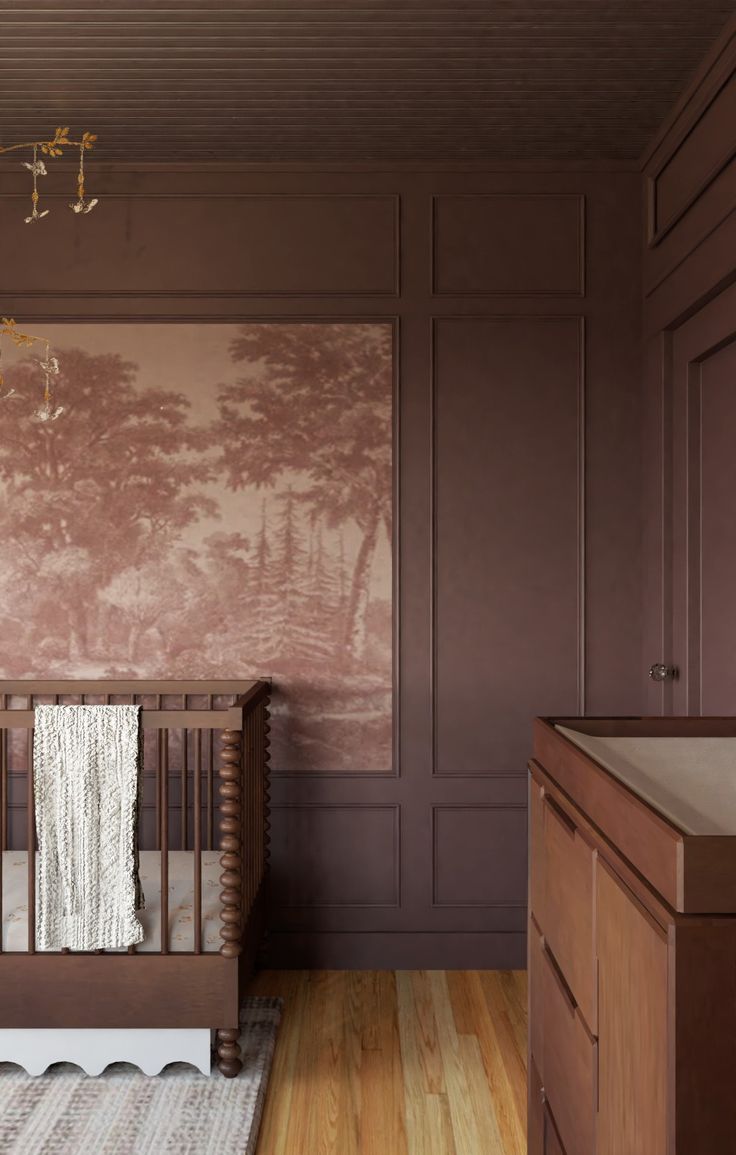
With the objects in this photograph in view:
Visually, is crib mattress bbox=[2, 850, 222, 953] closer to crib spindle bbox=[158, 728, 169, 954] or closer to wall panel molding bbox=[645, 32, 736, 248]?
crib spindle bbox=[158, 728, 169, 954]

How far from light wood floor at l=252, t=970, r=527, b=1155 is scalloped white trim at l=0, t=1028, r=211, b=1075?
226 millimetres

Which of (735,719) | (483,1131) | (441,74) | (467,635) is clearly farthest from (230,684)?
(441,74)

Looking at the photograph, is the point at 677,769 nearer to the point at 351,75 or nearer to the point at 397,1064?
the point at 397,1064

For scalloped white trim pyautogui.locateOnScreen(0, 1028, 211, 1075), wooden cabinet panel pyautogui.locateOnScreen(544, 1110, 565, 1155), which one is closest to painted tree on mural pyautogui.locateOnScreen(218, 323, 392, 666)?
scalloped white trim pyautogui.locateOnScreen(0, 1028, 211, 1075)

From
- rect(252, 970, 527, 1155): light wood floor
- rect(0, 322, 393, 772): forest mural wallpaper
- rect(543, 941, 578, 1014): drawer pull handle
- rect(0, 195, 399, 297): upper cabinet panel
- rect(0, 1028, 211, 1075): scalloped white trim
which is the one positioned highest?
rect(0, 195, 399, 297): upper cabinet panel

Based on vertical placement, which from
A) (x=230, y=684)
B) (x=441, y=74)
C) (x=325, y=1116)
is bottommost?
(x=325, y=1116)

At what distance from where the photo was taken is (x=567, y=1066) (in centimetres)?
130

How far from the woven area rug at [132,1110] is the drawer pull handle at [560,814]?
1087mm

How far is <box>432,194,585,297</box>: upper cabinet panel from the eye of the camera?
113 inches

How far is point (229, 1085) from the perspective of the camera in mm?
2107

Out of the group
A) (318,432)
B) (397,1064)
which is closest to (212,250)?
(318,432)

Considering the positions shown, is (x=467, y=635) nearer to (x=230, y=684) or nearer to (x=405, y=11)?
(x=230, y=684)

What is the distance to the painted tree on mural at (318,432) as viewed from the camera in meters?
2.89

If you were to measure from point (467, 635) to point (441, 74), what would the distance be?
1.64 meters
